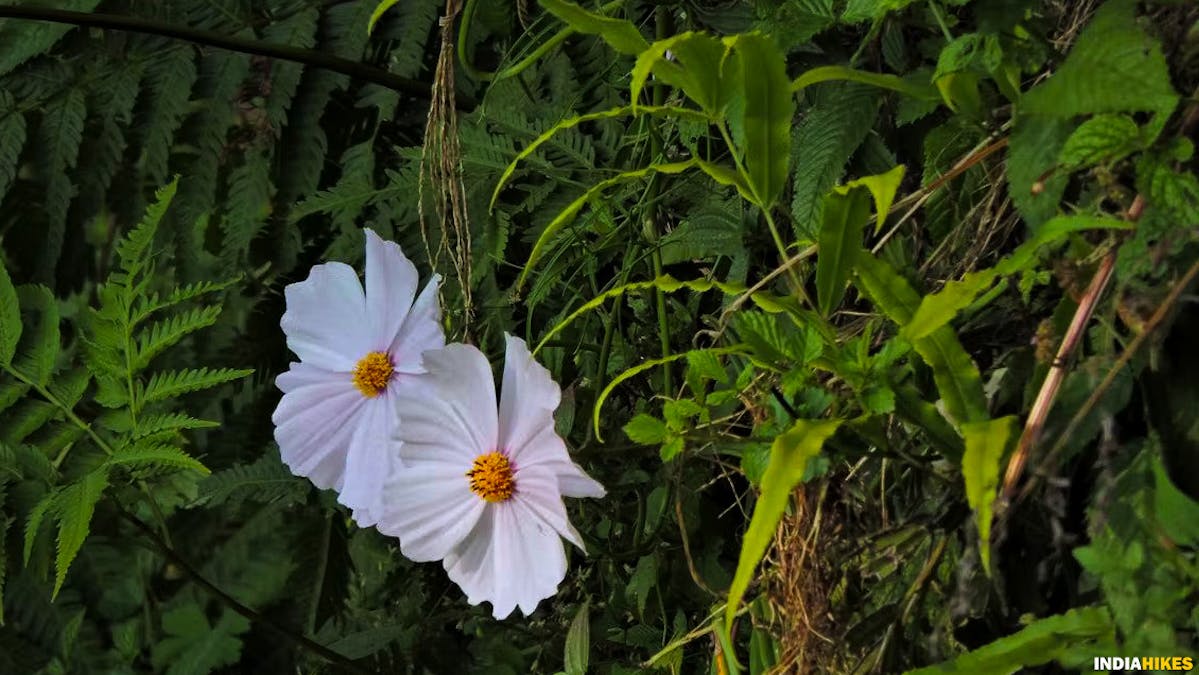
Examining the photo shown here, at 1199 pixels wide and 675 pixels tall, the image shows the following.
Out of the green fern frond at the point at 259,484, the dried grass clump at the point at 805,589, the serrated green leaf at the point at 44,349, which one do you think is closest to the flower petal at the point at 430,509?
the dried grass clump at the point at 805,589

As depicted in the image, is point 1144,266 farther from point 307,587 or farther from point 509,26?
point 307,587

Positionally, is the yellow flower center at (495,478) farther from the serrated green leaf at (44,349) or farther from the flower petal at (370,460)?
the serrated green leaf at (44,349)

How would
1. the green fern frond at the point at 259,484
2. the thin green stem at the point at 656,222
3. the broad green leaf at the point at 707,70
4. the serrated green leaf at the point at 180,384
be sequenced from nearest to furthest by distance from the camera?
1. the broad green leaf at the point at 707,70
2. the thin green stem at the point at 656,222
3. the serrated green leaf at the point at 180,384
4. the green fern frond at the point at 259,484

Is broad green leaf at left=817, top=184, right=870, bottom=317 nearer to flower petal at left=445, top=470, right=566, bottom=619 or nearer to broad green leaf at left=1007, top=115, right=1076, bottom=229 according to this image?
broad green leaf at left=1007, top=115, right=1076, bottom=229

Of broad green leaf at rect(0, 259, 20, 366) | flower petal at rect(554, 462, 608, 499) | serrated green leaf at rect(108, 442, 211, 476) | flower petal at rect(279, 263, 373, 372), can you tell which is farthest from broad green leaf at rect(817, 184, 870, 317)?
broad green leaf at rect(0, 259, 20, 366)

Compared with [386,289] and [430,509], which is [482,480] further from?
[386,289]

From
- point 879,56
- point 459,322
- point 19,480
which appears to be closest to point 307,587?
point 19,480
